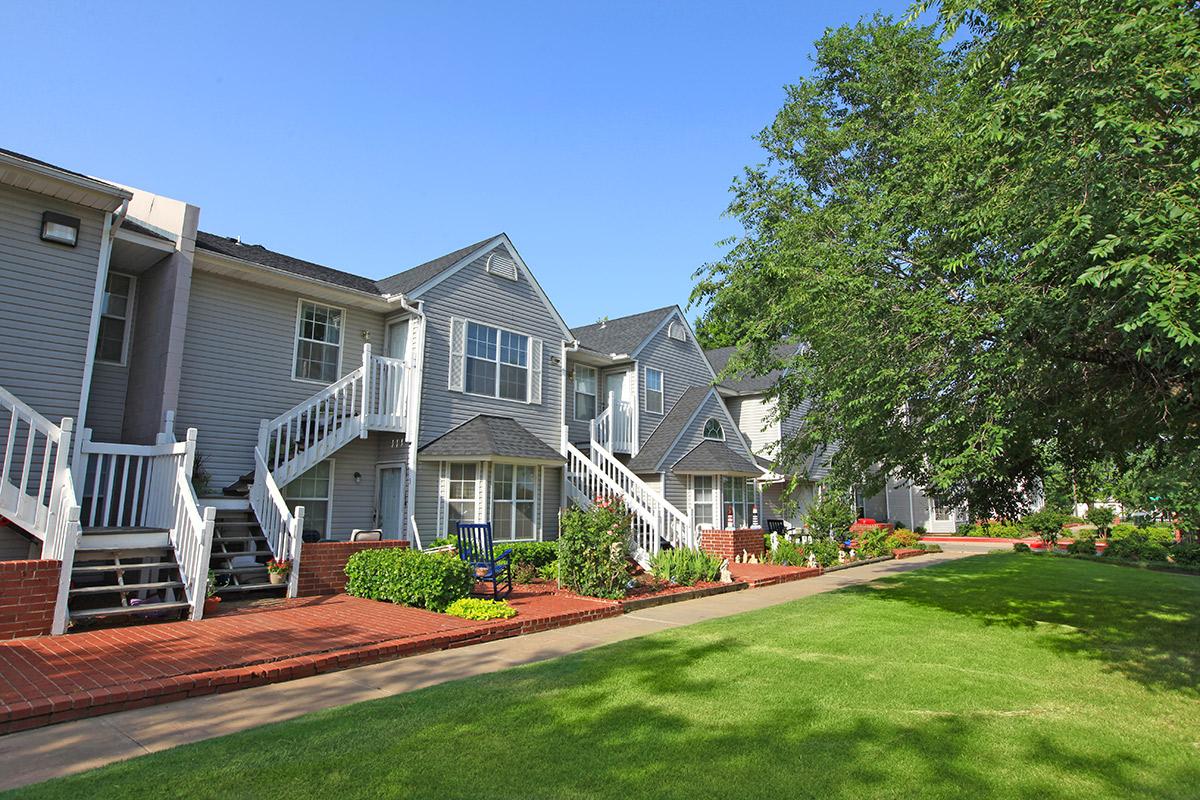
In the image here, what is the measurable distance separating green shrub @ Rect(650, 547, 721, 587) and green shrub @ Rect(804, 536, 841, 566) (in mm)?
4638

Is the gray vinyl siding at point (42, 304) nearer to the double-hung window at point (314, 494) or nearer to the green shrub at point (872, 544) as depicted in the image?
the double-hung window at point (314, 494)

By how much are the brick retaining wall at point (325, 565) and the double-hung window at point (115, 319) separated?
4.75m

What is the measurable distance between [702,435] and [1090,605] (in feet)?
36.2

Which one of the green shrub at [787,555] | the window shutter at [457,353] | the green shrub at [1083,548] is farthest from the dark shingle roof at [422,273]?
the green shrub at [1083,548]

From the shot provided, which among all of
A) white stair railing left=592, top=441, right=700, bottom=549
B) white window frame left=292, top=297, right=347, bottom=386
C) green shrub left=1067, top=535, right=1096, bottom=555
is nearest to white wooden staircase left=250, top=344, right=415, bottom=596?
white window frame left=292, top=297, right=347, bottom=386

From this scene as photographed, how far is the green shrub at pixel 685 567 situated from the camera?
13148 millimetres

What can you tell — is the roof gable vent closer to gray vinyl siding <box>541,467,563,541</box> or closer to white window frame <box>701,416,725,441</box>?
gray vinyl siding <box>541,467,563,541</box>

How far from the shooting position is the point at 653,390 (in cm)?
2059

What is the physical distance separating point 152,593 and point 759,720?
8.25m

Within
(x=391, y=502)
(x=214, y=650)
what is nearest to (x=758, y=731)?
(x=214, y=650)

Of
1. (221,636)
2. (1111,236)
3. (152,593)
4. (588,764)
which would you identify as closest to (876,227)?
(1111,236)

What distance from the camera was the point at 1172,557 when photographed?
19.4 m

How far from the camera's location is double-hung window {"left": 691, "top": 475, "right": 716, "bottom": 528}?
776 inches

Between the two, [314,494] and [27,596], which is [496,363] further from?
[27,596]
